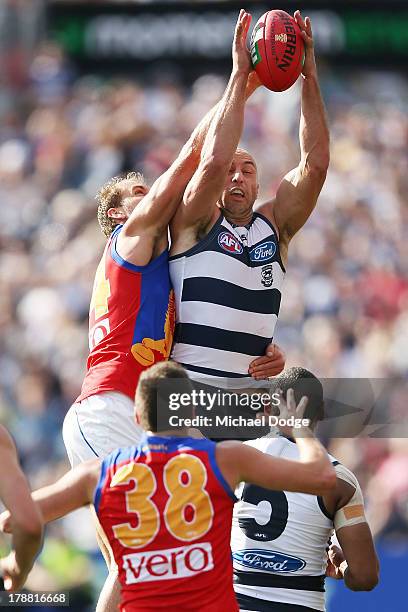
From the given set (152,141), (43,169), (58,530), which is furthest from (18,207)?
(58,530)

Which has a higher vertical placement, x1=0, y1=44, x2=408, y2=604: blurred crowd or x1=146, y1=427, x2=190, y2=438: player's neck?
x1=146, y1=427, x2=190, y2=438: player's neck

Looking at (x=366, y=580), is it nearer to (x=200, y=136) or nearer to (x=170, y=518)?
(x=170, y=518)

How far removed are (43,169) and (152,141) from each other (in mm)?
1439

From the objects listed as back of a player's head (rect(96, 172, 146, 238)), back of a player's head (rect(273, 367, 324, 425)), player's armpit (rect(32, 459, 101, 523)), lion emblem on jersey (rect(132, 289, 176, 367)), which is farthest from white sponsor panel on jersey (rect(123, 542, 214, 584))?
back of a player's head (rect(96, 172, 146, 238))

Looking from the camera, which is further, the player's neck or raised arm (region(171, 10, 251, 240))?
raised arm (region(171, 10, 251, 240))

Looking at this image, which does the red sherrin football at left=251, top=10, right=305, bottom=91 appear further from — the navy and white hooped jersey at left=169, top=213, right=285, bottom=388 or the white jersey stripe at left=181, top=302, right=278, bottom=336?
the white jersey stripe at left=181, top=302, right=278, bottom=336

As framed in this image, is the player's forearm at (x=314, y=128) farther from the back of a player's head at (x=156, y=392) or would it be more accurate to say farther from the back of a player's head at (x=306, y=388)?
the back of a player's head at (x=156, y=392)

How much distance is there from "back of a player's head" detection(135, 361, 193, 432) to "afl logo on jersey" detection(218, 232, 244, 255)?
4.58 feet

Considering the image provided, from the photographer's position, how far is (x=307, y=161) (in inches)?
266

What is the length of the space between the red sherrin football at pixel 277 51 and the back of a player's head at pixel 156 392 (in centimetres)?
194

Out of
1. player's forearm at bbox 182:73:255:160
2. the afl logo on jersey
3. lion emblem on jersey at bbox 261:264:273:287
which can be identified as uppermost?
player's forearm at bbox 182:73:255:160

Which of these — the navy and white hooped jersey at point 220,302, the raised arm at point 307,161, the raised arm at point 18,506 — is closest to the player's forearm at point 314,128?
the raised arm at point 307,161

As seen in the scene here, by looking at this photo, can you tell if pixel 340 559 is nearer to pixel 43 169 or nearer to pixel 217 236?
pixel 217 236

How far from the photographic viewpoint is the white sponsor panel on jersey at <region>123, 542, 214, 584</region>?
5121 millimetres
